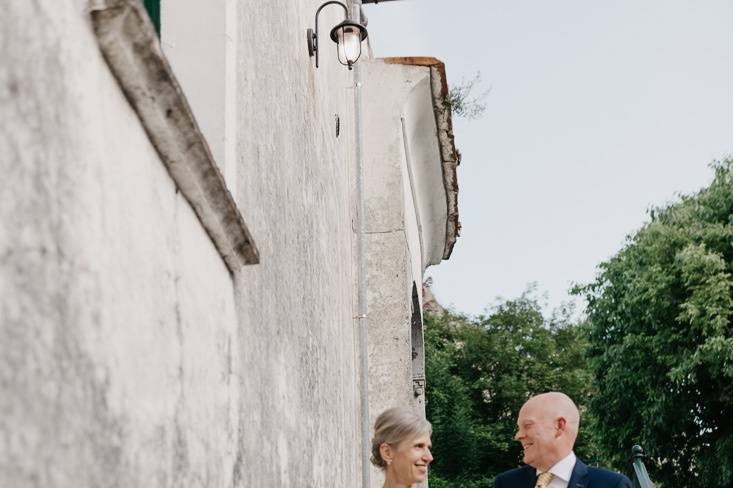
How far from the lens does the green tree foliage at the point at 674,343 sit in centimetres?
1961

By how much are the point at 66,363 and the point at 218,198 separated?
1.36 metres

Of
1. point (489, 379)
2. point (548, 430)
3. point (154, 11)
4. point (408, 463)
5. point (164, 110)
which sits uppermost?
point (154, 11)

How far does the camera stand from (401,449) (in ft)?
13.7

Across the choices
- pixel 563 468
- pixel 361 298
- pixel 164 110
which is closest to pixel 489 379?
pixel 361 298

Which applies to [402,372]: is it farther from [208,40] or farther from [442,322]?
[442,322]

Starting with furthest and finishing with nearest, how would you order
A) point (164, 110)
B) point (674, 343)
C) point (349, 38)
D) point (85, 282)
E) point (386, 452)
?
1. point (674, 343)
2. point (349, 38)
3. point (386, 452)
4. point (164, 110)
5. point (85, 282)

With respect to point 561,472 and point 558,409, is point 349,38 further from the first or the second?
point 561,472

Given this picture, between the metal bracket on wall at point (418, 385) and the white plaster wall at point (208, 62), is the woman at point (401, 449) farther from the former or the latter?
the metal bracket on wall at point (418, 385)

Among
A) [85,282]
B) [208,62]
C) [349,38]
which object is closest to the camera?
[85,282]

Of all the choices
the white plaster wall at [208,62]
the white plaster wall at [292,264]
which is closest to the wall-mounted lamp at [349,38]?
the white plaster wall at [292,264]

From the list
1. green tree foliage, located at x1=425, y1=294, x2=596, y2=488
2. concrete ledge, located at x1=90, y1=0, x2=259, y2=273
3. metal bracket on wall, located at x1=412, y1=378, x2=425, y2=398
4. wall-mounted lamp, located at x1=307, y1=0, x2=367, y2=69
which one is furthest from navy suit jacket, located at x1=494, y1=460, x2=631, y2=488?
green tree foliage, located at x1=425, y1=294, x2=596, y2=488

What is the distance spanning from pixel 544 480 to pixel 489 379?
4006 centimetres

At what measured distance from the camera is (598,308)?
2347 centimetres

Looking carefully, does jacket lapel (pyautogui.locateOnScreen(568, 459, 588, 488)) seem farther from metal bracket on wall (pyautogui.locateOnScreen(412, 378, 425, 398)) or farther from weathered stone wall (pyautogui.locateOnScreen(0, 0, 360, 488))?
metal bracket on wall (pyautogui.locateOnScreen(412, 378, 425, 398))
